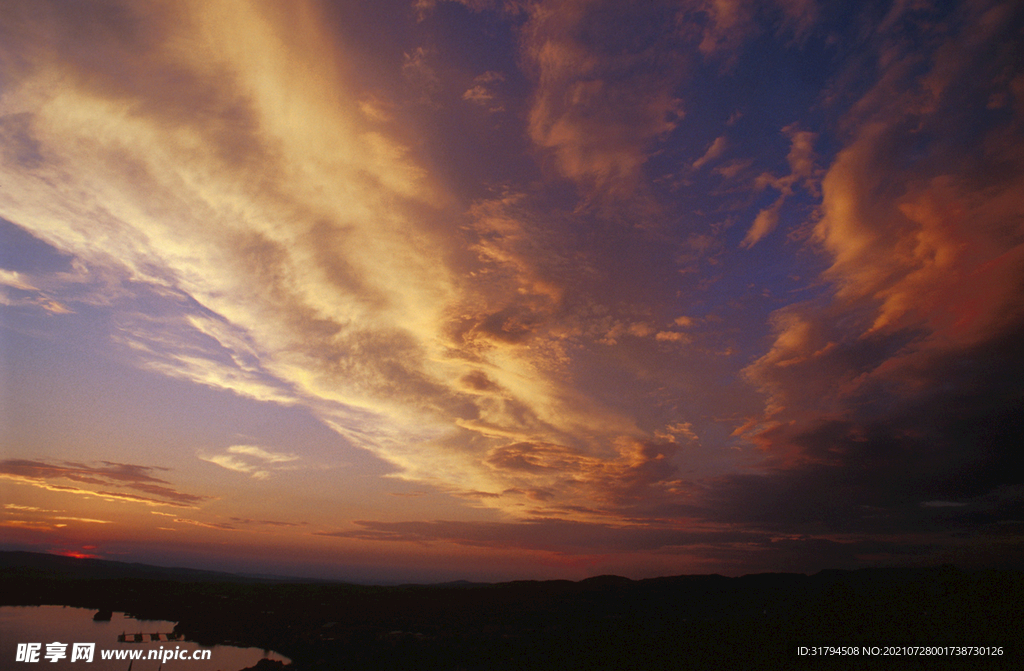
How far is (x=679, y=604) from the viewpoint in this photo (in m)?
107

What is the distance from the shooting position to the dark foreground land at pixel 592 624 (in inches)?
1869

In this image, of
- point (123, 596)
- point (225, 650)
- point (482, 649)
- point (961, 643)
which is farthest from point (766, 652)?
point (123, 596)

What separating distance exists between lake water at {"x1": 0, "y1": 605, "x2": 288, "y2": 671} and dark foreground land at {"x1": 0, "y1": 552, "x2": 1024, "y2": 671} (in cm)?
418

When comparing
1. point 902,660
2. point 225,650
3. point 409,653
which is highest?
point 902,660

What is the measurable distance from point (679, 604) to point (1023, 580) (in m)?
68.6

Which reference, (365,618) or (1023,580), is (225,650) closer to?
(365,618)

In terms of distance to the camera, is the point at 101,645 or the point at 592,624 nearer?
the point at 101,645

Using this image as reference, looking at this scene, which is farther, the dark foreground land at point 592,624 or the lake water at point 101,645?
the lake water at point 101,645

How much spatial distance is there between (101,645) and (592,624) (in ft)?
228

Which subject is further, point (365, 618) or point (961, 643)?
point (365, 618)

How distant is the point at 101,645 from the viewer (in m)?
55.1

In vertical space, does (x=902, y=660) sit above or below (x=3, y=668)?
above

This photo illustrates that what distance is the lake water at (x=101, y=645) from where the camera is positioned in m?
48.2

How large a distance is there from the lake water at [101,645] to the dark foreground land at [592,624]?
165 inches
